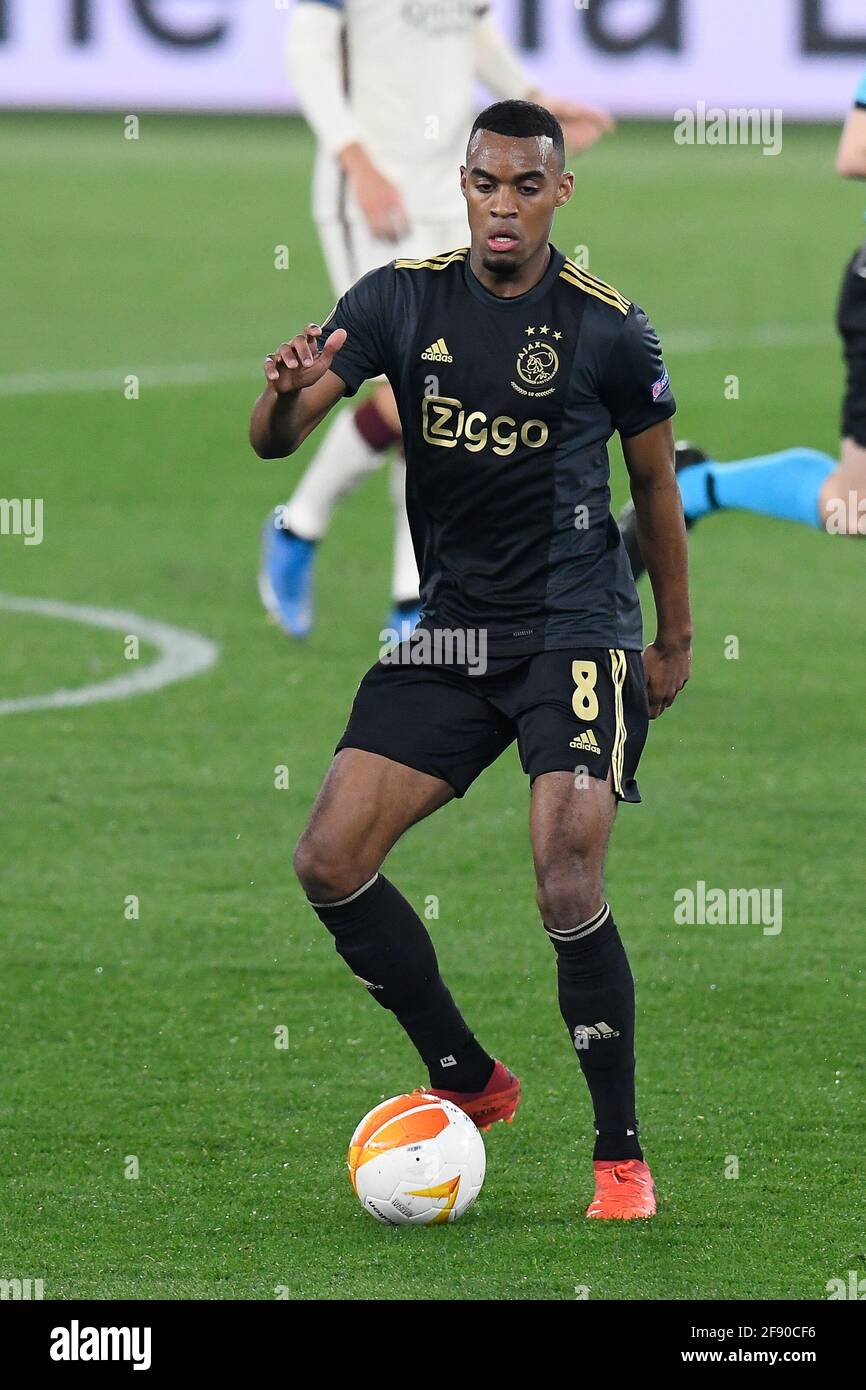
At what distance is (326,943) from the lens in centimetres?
619

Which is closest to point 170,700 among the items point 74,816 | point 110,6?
point 74,816

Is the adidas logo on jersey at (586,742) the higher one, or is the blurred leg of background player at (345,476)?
the blurred leg of background player at (345,476)

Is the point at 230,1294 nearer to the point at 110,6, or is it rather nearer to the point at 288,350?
the point at 288,350

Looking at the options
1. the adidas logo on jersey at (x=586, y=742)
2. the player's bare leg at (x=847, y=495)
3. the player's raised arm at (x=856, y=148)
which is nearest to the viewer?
the adidas logo on jersey at (x=586, y=742)

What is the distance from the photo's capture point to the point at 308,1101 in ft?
16.9

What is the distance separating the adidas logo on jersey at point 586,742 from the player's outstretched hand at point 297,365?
31.1 inches

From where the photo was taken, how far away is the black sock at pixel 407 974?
15.8 ft

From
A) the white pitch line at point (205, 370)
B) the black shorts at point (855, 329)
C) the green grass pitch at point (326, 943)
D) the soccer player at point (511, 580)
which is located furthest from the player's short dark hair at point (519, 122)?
the white pitch line at point (205, 370)

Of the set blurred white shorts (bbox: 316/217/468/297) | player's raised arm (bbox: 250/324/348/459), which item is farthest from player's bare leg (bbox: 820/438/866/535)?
player's raised arm (bbox: 250/324/348/459)

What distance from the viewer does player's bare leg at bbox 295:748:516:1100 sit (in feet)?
15.5

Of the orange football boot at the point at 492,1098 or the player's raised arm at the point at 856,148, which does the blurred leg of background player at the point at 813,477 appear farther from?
the orange football boot at the point at 492,1098

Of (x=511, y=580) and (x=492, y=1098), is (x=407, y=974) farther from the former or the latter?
(x=511, y=580)

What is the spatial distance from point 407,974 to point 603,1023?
435 millimetres

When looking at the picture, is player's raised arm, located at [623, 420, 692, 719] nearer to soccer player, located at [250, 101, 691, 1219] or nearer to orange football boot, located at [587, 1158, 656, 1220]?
soccer player, located at [250, 101, 691, 1219]
